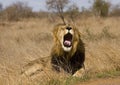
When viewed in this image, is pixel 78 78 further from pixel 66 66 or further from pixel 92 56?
Result: pixel 92 56

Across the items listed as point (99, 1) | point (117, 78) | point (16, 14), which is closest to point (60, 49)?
point (117, 78)

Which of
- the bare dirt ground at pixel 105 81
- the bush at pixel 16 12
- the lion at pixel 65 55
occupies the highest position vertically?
the lion at pixel 65 55

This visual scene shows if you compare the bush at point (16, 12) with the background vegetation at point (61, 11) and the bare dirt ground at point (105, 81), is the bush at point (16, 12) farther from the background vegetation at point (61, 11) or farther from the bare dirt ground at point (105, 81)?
the bare dirt ground at point (105, 81)

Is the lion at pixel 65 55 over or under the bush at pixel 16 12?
over

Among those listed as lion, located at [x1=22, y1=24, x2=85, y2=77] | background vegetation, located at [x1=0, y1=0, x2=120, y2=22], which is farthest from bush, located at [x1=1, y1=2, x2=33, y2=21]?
lion, located at [x1=22, y1=24, x2=85, y2=77]

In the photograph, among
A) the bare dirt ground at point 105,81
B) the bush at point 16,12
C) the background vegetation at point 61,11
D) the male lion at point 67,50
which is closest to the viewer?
the bare dirt ground at point 105,81

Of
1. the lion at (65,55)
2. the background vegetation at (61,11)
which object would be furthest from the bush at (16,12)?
the lion at (65,55)

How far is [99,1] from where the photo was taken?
1539 inches

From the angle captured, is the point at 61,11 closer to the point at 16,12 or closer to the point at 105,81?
the point at 16,12

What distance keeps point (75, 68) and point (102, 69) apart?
1.65 ft

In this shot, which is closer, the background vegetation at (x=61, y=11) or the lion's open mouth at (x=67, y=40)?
the lion's open mouth at (x=67, y=40)

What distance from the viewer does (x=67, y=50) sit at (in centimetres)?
736

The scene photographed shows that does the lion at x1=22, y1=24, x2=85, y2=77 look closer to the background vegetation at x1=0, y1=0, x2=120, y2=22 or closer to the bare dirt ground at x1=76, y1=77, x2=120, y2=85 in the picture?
the bare dirt ground at x1=76, y1=77, x2=120, y2=85

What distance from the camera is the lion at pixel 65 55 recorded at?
7.33 meters
